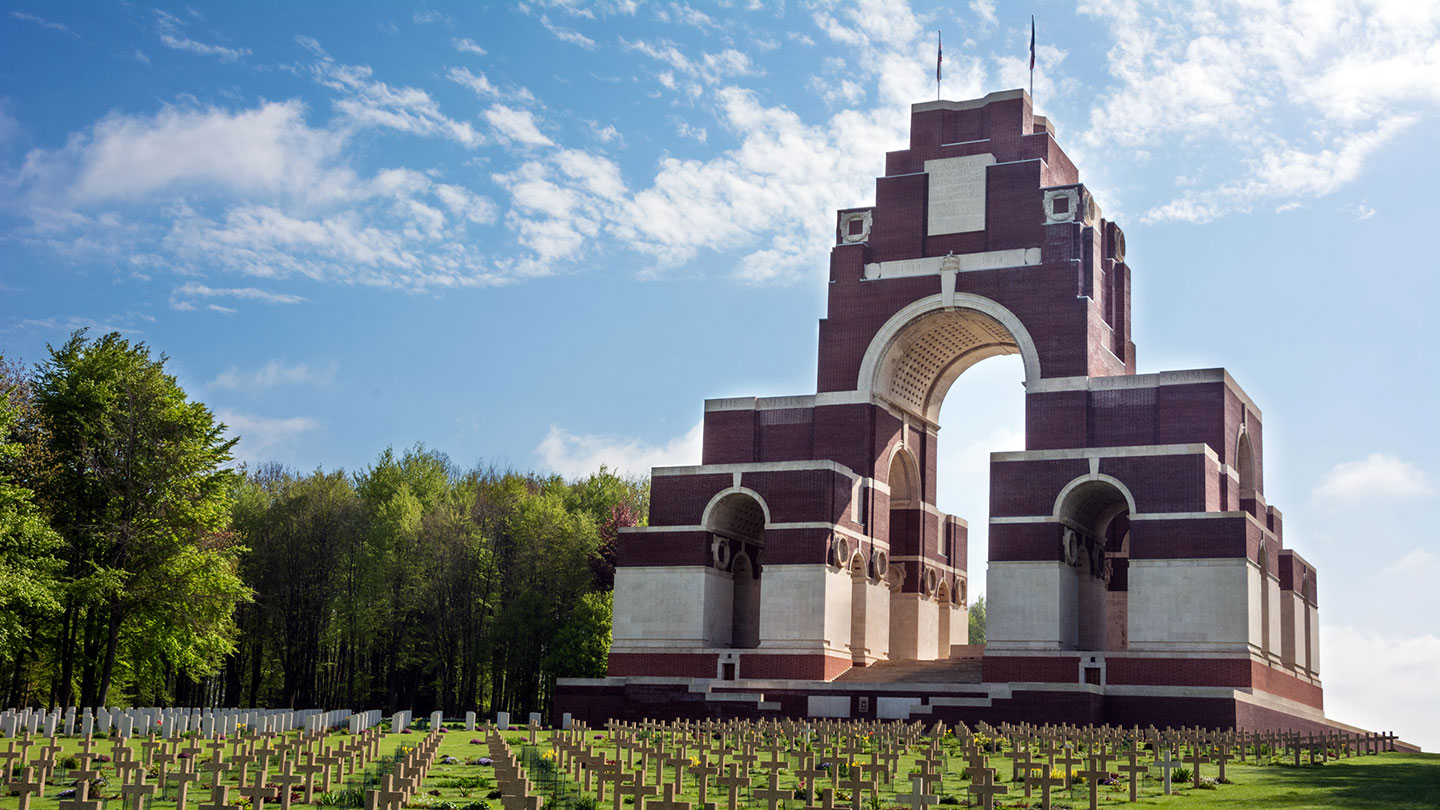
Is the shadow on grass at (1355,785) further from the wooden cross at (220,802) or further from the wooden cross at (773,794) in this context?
the wooden cross at (220,802)

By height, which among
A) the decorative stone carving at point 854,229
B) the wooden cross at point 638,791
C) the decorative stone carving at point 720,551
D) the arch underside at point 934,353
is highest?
the decorative stone carving at point 854,229

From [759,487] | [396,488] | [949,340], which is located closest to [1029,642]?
[759,487]

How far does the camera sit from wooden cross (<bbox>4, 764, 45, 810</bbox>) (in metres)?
15.3

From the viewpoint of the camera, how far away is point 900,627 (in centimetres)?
4991

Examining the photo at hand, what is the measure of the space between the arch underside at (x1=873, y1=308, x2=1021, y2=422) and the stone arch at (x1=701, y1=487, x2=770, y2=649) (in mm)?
5865


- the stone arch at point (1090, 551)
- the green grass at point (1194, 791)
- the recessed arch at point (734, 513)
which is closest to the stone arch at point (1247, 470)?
the stone arch at point (1090, 551)

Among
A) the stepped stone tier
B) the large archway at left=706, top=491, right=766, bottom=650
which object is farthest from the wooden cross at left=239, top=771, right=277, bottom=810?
the large archway at left=706, top=491, right=766, bottom=650

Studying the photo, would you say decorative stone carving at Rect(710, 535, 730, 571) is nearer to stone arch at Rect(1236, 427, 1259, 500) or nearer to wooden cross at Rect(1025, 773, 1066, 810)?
stone arch at Rect(1236, 427, 1259, 500)

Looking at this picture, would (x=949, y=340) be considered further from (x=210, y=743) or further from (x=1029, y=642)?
(x=210, y=743)

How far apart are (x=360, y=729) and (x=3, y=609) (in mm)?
11976

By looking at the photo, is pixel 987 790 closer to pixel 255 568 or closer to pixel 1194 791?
pixel 1194 791

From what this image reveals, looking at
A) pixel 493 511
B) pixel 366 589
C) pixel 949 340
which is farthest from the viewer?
pixel 493 511

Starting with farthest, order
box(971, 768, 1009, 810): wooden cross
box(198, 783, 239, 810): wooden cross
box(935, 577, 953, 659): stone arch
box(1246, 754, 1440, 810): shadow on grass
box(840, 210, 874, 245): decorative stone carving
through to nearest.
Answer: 1. box(935, 577, 953, 659): stone arch
2. box(840, 210, 874, 245): decorative stone carving
3. box(1246, 754, 1440, 810): shadow on grass
4. box(971, 768, 1009, 810): wooden cross
5. box(198, 783, 239, 810): wooden cross

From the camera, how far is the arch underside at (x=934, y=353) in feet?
153
